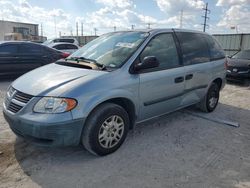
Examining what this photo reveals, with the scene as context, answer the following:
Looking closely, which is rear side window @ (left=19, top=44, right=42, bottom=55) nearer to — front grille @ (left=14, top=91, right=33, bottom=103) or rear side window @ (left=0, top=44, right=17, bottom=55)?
rear side window @ (left=0, top=44, right=17, bottom=55)

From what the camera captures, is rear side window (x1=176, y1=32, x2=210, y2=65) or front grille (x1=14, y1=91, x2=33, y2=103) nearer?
front grille (x1=14, y1=91, x2=33, y2=103)

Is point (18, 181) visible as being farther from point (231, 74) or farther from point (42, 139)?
point (231, 74)

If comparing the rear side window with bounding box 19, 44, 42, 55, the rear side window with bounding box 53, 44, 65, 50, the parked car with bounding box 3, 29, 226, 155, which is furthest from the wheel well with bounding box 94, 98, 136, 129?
the rear side window with bounding box 53, 44, 65, 50

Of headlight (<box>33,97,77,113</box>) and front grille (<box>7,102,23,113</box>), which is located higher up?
headlight (<box>33,97,77,113</box>)

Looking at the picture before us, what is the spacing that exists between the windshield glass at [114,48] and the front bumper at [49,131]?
107 centimetres

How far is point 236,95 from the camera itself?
761 cm

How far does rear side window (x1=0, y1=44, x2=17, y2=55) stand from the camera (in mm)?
8312

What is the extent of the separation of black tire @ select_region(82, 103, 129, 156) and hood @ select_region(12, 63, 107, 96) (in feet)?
1.54

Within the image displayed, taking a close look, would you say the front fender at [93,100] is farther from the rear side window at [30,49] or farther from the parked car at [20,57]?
the rear side window at [30,49]

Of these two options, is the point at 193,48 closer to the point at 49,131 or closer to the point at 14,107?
the point at 49,131

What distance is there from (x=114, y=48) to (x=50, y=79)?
117 cm

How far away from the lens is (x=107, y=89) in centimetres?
324

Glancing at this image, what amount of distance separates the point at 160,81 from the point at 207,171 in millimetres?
1502

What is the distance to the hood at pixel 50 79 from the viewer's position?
3.09 m
